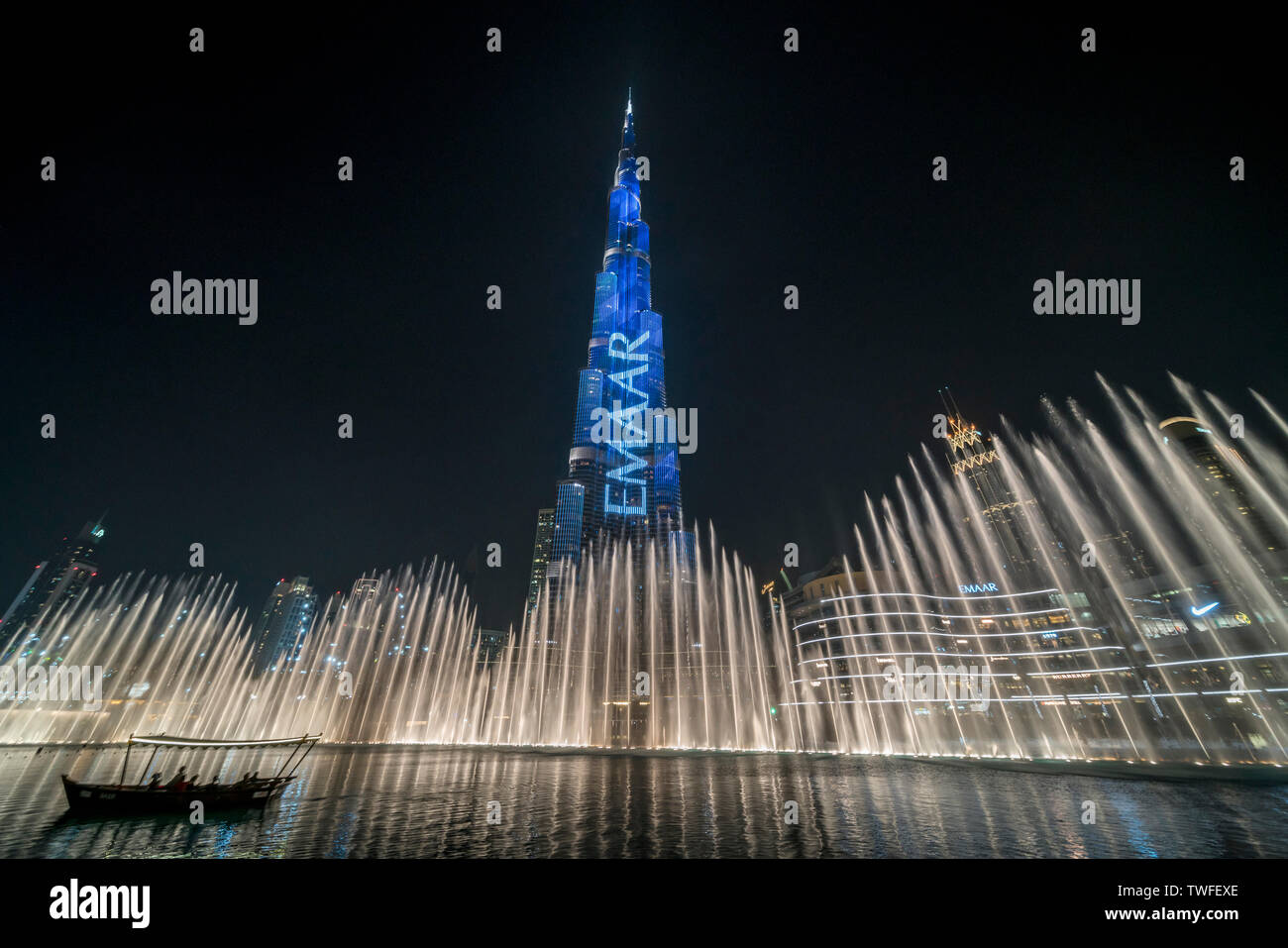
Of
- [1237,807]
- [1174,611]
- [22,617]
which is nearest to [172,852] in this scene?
[1237,807]

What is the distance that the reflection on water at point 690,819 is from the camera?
59.0ft

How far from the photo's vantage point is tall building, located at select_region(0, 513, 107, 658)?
14212cm

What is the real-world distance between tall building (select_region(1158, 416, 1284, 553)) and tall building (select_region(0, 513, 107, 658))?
266879 millimetres

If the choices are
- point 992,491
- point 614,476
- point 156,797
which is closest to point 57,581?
point 614,476

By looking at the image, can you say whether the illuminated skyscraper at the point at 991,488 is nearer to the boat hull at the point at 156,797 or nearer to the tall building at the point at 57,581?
the boat hull at the point at 156,797

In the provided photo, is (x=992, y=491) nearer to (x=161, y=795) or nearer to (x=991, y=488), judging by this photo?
(x=991, y=488)

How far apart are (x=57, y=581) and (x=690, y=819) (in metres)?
225

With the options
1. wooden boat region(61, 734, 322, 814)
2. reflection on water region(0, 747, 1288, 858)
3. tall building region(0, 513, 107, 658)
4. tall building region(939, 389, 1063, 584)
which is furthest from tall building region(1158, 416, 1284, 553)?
tall building region(0, 513, 107, 658)

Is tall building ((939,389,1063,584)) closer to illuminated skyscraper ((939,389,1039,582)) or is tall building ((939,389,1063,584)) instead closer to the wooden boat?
illuminated skyscraper ((939,389,1039,582))

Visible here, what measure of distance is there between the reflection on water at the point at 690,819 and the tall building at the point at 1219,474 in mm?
76039

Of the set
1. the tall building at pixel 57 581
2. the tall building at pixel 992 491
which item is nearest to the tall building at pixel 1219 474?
the tall building at pixel 992 491

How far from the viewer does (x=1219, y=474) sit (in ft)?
295

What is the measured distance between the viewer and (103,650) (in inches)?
2840
